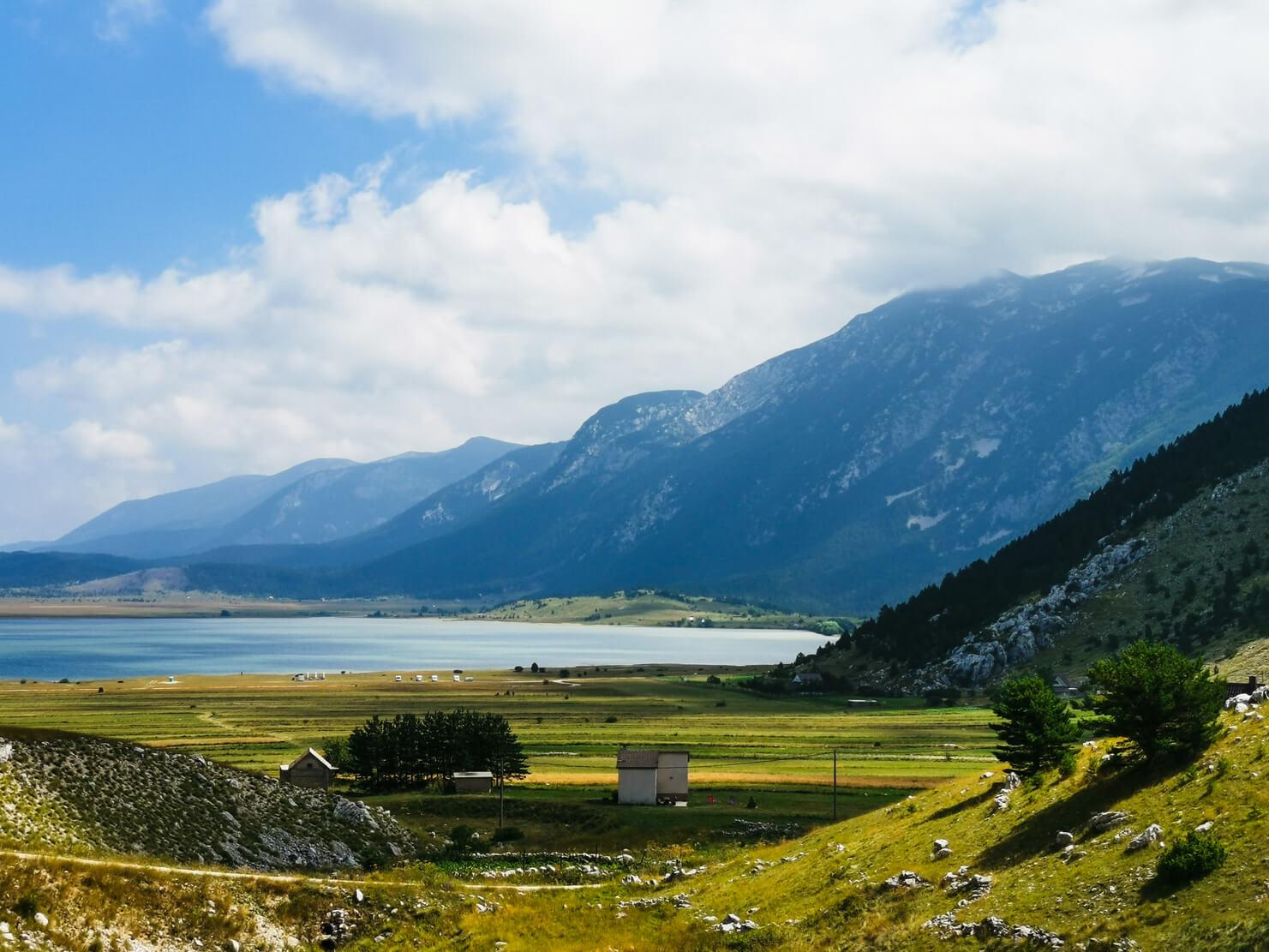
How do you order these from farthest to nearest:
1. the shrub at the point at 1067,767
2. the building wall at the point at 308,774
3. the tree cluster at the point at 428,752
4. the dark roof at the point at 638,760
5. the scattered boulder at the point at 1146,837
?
the tree cluster at the point at 428,752
the building wall at the point at 308,774
the dark roof at the point at 638,760
the shrub at the point at 1067,767
the scattered boulder at the point at 1146,837

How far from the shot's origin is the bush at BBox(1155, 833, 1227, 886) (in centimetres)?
3403

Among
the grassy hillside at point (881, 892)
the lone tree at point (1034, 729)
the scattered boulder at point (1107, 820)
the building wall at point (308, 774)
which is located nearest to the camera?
the grassy hillside at point (881, 892)

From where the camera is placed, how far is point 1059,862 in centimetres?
3912

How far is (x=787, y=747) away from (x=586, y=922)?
9662 centimetres

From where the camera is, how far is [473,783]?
4097 inches

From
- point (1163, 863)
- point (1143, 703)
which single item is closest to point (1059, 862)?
point (1163, 863)

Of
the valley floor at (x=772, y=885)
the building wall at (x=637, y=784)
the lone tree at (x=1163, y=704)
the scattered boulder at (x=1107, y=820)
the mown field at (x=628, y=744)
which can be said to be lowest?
the mown field at (x=628, y=744)

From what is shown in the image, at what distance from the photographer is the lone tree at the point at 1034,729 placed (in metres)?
54.0

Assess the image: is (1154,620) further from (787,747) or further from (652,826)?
(652,826)

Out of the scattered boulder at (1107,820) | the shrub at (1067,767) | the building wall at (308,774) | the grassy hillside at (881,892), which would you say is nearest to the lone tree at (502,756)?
the building wall at (308,774)

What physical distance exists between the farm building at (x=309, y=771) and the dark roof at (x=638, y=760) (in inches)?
1047

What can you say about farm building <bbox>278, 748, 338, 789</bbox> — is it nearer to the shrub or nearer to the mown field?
the mown field

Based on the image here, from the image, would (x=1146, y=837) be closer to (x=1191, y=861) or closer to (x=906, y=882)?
(x=1191, y=861)

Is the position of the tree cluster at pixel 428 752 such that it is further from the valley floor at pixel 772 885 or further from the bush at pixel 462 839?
the bush at pixel 462 839
